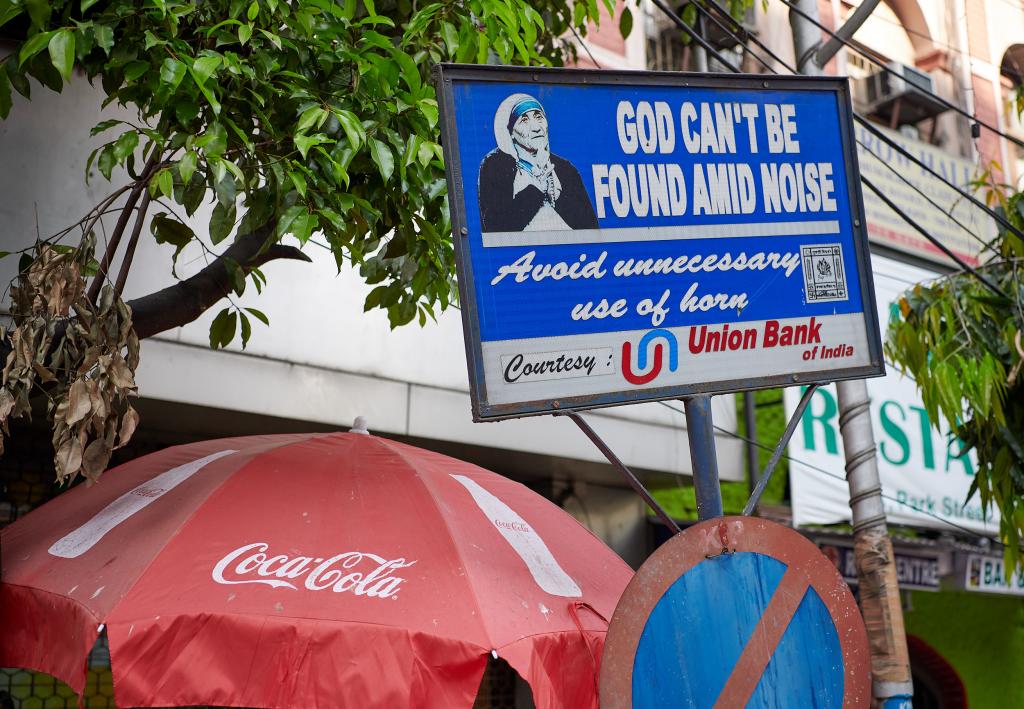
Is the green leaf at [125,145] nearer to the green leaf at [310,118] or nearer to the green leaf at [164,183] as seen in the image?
the green leaf at [164,183]

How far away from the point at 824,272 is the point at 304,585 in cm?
193

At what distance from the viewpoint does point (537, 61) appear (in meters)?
5.32

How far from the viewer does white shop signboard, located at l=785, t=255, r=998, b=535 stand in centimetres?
830

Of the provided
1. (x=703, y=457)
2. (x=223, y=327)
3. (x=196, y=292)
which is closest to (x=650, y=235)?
(x=703, y=457)

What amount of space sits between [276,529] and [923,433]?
716 cm

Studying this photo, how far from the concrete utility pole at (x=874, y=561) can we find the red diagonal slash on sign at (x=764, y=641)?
1.71 metres

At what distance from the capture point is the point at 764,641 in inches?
110

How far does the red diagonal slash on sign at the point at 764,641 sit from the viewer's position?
274 cm

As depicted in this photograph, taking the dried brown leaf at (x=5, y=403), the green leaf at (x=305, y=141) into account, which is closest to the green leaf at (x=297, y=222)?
the green leaf at (x=305, y=141)

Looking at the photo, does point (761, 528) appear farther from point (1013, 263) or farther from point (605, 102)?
point (1013, 263)

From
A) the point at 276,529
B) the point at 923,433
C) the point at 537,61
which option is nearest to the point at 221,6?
the point at 537,61

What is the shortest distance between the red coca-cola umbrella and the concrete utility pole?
43.4 inches

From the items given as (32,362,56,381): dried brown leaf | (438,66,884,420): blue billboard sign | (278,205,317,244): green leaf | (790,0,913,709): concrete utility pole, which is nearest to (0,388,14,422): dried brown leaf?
(32,362,56,381): dried brown leaf

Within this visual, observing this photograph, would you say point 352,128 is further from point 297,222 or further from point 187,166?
point 187,166
